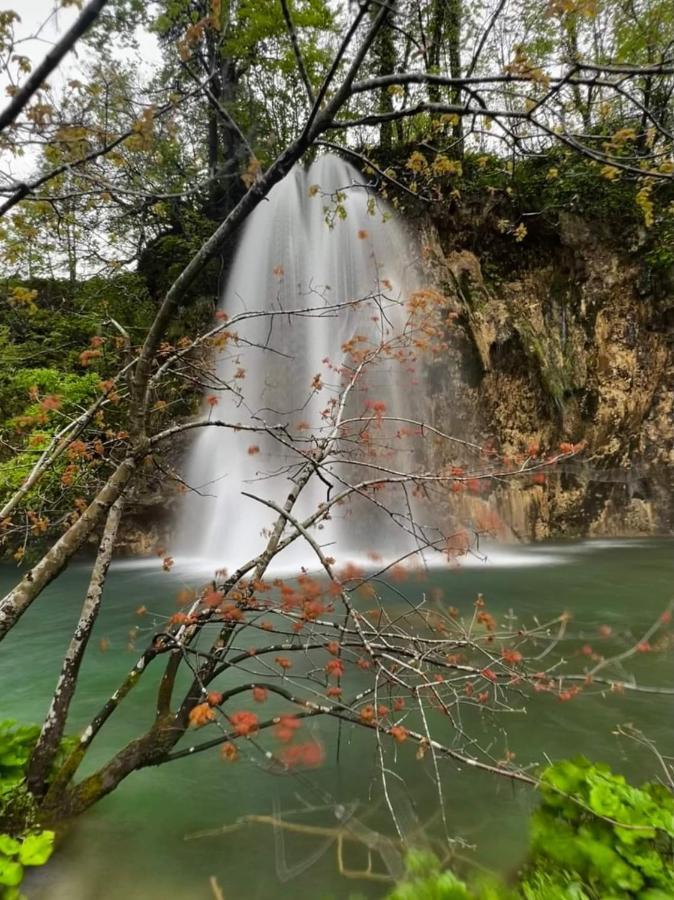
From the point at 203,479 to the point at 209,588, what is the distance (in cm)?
1063

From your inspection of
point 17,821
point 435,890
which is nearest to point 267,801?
point 17,821

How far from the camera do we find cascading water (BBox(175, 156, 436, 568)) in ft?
38.8

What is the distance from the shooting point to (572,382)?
517 inches

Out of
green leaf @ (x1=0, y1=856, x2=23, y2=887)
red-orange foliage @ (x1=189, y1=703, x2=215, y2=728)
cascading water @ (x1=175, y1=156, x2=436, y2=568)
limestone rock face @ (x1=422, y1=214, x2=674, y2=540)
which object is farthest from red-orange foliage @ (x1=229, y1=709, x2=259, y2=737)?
limestone rock face @ (x1=422, y1=214, x2=674, y2=540)

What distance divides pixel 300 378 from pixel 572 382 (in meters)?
6.84

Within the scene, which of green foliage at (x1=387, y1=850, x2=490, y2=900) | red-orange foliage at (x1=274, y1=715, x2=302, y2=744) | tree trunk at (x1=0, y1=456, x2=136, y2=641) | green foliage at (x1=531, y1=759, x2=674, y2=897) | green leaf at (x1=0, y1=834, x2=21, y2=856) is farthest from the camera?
tree trunk at (x1=0, y1=456, x2=136, y2=641)

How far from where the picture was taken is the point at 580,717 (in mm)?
3982

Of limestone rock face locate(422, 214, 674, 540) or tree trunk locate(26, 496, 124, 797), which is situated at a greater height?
limestone rock face locate(422, 214, 674, 540)

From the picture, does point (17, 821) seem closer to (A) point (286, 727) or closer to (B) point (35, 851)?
(B) point (35, 851)

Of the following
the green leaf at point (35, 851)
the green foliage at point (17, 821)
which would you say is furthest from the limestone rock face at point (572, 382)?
the green leaf at point (35, 851)

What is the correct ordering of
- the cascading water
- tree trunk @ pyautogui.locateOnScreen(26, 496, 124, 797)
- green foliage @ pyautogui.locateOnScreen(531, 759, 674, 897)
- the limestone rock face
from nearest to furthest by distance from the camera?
green foliage @ pyautogui.locateOnScreen(531, 759, 674, 897) < tree trunk @ pyautogui.locateOnScreen(26, 496, 124, 797) < the cascading water < the limestone rock face

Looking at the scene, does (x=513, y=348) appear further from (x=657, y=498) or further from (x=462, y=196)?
(x=657, y=498)

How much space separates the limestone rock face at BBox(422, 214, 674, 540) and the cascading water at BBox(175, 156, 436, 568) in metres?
1.35

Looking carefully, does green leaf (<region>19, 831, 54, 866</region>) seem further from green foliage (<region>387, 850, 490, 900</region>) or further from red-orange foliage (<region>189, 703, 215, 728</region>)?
green foliage (<region>387, 850, 490, 900</region>)
